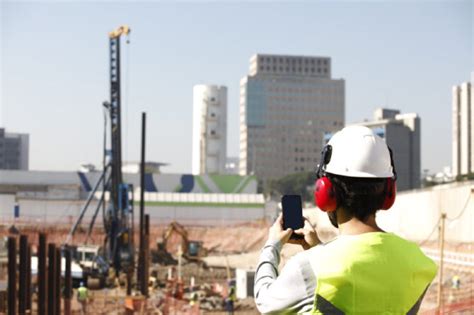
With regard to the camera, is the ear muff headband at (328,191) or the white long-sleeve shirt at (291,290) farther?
the ear muff headband at (328,191)

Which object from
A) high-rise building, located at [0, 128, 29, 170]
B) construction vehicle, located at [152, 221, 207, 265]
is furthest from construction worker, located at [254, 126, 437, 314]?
high-rise building, located at [0, 128, 29, 170]

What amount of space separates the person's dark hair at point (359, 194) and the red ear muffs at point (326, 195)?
1cm

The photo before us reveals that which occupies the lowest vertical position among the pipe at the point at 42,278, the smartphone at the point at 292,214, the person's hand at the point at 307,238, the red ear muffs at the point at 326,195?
the pipe at the point at 42,278

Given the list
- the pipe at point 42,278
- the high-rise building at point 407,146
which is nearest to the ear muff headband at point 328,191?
the pipe at point 42,278

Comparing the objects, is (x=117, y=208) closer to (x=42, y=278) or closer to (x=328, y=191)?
(x=42, y=278)

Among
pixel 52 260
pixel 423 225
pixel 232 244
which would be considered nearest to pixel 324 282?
pixel 52 260

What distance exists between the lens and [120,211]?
39.0 metres

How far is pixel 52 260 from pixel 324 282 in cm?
1784

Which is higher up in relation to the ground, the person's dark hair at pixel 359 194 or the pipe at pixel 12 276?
the person's dark hair at pixel 359 194

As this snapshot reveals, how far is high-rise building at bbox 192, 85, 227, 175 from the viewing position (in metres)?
131

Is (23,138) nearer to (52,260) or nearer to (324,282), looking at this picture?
(52,260)

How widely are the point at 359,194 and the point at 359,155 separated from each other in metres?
0.10

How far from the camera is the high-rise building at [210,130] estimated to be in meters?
131

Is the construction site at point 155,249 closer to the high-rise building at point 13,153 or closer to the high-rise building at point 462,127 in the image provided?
the high-rise building at point 462,127
